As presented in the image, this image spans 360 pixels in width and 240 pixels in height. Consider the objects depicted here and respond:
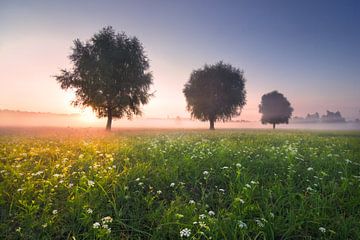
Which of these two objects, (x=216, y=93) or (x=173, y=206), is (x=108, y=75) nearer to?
(x=216, y=93)

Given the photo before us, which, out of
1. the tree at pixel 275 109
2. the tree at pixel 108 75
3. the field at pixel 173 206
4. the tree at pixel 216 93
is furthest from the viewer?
the tree at pixel 275 109

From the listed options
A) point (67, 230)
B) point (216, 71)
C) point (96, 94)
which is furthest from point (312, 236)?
point (216, 71)

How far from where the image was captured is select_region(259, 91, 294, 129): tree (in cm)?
6869

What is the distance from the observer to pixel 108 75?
2917 centimetres

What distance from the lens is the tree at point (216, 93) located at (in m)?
43.9

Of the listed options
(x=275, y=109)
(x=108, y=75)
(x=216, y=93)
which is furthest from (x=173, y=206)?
(x=275, y=109)

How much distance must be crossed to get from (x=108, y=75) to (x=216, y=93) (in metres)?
22.8

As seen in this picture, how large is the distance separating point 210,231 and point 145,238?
1061 mm

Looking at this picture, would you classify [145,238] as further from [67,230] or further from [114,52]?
[114,52]

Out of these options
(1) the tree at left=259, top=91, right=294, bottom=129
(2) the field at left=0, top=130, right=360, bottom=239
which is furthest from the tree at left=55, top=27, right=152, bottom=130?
(1) the tree at left=259, top=91, right=294, bottom=129

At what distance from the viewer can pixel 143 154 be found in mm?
8211

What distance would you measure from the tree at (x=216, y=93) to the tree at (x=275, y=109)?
1106 inches

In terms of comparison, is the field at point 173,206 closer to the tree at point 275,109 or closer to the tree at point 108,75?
the tree at point 108,75

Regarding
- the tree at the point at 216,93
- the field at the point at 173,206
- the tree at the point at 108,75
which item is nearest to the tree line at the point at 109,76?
the tree at the point at 108,75
